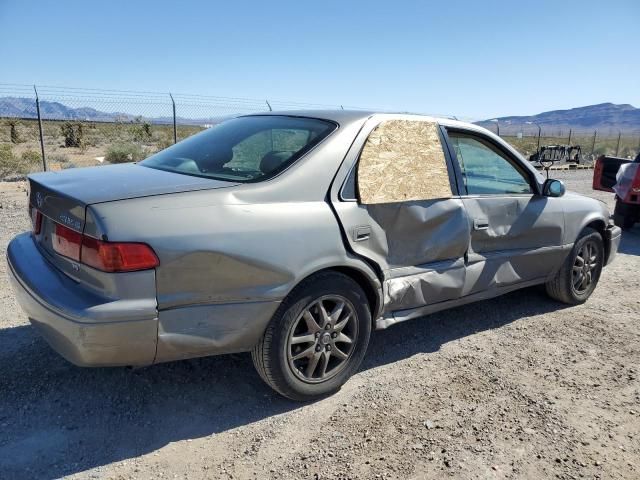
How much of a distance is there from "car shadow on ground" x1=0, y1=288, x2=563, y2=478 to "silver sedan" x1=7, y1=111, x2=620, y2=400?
36 cm

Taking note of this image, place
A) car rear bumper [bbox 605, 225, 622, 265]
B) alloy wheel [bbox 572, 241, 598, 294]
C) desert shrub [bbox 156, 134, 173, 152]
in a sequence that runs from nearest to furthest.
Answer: alloy wheel [bbox 572, 241, 598, 294], car rear bumper [bbox 605, 225, 622, 265], desert shrub [bbox 156, 134, 173, 152]

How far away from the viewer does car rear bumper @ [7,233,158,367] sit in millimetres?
2373

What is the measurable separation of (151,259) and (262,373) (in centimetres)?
94

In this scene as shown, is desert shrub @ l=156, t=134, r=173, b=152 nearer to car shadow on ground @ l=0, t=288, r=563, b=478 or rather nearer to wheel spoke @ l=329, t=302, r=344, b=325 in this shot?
car shadow on ground @ l=0, t=288, r=563, b=478

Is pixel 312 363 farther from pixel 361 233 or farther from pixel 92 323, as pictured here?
pixel 92 323

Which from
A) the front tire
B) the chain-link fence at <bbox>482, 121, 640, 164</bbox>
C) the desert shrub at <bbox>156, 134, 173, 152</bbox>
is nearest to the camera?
the front tire

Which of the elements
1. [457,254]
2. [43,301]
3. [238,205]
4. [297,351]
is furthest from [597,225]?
[43,301]

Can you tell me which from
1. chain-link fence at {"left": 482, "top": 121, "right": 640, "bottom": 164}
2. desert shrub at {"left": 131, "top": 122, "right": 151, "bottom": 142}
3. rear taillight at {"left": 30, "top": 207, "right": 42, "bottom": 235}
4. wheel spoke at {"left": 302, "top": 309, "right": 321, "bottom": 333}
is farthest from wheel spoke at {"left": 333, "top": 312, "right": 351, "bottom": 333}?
desert shrub at {"left": 131, "top": 122, "right": 151, "bottom": 142}

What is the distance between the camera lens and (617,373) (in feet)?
12.0

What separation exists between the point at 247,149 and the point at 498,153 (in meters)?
2.03

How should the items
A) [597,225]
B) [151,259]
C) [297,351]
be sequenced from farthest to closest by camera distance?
1. [597,225]
2. [297,351]
3. [151,259]

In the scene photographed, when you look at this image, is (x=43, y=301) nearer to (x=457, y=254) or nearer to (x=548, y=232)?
(x=457, y=254)

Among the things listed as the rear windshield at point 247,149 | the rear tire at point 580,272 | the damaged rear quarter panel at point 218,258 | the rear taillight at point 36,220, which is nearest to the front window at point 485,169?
the rear tire at point 580,272

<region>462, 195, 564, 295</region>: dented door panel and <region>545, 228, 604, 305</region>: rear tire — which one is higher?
<region>462, 195, 564, 295</region>: dented door panel
